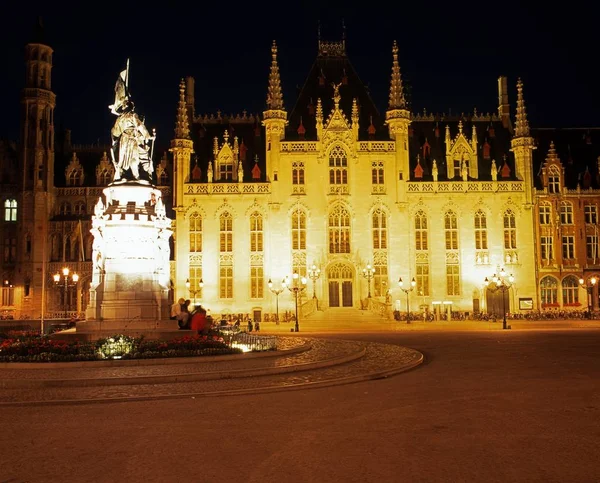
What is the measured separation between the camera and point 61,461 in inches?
366

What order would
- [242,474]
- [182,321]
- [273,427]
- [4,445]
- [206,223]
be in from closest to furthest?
[242,474] → [4,445] → [273,427] → [182,321] → [206,223]

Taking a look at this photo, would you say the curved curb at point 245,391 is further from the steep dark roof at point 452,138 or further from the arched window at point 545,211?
the arched window at point 545,211

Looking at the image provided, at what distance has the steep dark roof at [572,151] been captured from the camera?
57469 millimetres

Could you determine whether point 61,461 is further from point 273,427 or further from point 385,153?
point 385,153

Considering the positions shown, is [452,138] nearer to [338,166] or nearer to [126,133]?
[338,166]

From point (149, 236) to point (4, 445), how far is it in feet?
50.7

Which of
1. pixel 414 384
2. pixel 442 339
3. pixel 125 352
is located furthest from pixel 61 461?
pixel 442 339

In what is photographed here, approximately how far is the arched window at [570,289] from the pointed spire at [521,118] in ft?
42.9

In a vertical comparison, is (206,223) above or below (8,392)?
above

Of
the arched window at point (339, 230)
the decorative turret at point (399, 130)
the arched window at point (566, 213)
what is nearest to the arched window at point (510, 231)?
the arched window at point (566, 213)

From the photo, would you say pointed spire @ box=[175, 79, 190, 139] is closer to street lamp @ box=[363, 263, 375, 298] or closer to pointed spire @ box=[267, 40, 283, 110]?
pointed spire @ box=[267, 40, 283, 110]

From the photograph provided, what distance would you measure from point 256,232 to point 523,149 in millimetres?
24103

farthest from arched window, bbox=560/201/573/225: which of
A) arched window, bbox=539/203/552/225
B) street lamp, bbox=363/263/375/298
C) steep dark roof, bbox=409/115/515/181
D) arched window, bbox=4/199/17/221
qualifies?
arched window, bbox=4/199/17/221

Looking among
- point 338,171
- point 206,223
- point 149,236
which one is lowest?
point 149,236
